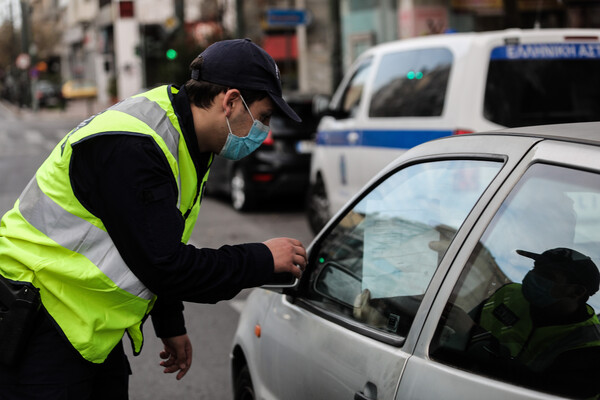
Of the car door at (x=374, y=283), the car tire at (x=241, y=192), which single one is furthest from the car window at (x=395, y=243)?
the car tire at (x=241, y=192)

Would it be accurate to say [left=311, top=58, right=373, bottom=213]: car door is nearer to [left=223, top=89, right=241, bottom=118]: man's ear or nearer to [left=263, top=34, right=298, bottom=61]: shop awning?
[left=223, top=89, right=241, bottom=118]: man's ear

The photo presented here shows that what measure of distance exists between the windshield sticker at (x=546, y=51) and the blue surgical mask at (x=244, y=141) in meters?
3.85

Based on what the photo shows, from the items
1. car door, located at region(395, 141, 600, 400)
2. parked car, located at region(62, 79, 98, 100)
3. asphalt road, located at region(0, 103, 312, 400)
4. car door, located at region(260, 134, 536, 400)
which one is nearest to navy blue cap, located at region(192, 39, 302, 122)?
car door, located at region(260, 134, 536, 400)

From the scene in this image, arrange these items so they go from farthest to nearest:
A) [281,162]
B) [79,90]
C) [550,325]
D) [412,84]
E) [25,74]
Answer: [25,74] → [79,90] → [281,162] → [412,84] → [550,325]

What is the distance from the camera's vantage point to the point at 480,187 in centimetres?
233

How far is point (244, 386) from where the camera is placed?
3.37 m

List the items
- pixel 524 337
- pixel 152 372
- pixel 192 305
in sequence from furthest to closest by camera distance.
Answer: pixel 192 305 < pixel 152 372 < pixel 524 337

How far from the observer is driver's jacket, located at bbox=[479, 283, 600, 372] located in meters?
1.91

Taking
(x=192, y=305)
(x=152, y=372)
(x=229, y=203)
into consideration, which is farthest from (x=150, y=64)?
(x=152, y=372)

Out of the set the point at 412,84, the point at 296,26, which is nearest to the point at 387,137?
the point at 412,84

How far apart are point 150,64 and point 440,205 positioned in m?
21.8

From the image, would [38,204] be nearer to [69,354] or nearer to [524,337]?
[69,354]

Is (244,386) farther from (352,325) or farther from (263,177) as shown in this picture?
(263,177)

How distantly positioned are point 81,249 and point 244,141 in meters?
0.61
